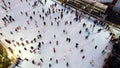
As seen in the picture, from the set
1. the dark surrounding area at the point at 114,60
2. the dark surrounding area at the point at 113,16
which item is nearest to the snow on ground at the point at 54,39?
the dark surrounding area at the point at 114,60

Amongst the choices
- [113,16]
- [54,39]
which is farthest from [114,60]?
[54,39]

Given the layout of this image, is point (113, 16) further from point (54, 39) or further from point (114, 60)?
point (54, 39)

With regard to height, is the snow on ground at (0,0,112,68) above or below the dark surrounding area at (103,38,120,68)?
above

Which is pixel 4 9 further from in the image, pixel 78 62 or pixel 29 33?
pixel 78 62

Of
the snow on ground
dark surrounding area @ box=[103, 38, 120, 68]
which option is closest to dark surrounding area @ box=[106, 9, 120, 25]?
the snow on ground

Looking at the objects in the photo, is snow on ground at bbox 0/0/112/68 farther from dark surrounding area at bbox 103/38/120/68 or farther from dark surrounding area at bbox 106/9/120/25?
dark surrounding area at bbox 106/9/120/25

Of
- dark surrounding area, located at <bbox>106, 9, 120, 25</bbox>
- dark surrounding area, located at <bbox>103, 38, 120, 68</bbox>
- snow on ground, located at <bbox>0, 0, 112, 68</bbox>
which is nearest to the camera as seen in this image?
dark surrounding area, located at <bbox>103, 38, 120, 68</bbox>

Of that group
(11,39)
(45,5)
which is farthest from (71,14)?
(11,39)

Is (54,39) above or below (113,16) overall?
below
